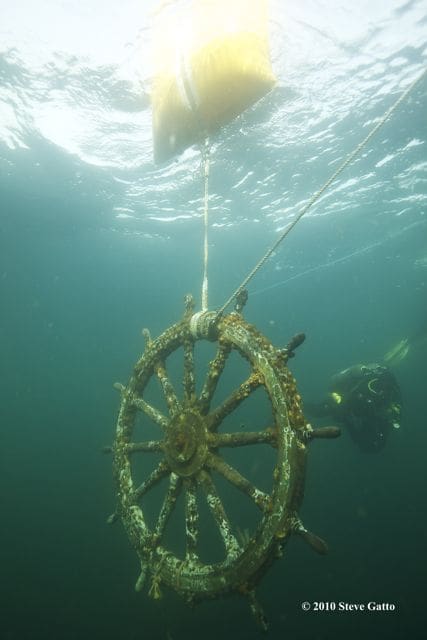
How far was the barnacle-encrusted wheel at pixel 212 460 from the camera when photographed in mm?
2859

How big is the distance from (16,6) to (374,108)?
10349mm

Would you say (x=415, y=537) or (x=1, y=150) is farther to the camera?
(x=415, y=537)

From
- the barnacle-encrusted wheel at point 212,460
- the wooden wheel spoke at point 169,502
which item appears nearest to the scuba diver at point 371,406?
the barnacle-encrusted wheel at point 212,460

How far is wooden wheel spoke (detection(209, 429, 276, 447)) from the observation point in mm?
3129

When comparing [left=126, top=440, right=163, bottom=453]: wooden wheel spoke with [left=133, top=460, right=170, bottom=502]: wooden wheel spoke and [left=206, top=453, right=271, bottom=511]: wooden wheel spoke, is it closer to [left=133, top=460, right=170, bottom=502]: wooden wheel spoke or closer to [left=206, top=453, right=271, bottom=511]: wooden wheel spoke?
[left=133, top=460, right=170, bottom=502]: wooden wheel spoke

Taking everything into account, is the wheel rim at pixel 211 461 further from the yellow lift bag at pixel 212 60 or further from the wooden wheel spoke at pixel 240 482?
the yellow lift bag at pixel 212 60

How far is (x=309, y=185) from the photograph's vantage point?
17.2 meters

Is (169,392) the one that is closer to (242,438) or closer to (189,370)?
(189,370)

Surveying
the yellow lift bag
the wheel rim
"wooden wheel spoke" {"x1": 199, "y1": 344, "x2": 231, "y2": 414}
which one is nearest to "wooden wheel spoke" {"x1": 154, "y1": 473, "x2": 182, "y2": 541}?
the wheel rim

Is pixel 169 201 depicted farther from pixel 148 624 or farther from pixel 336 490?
pixel 336 490

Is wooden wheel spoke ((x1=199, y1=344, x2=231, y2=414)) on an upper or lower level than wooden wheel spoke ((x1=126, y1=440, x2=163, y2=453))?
upper

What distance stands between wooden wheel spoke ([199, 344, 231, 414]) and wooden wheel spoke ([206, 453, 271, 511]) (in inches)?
19.1

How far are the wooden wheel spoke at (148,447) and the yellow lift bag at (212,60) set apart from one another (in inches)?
169

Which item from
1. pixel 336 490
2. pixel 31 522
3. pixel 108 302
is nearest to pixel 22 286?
pixel 108 302
